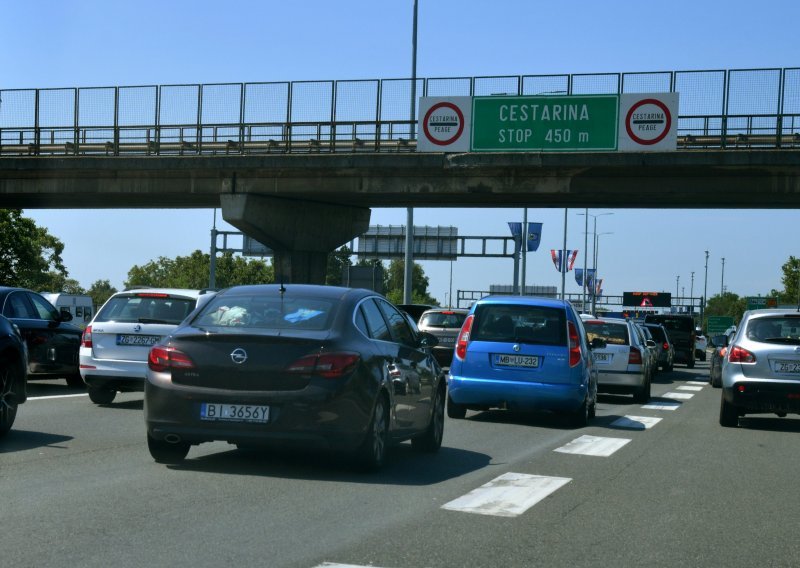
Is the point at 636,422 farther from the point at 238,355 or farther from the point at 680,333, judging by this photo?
the point at 680,333

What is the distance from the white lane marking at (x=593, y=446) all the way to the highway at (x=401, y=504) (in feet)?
0.12

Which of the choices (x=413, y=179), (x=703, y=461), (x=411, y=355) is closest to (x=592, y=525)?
(x=411, y=355)

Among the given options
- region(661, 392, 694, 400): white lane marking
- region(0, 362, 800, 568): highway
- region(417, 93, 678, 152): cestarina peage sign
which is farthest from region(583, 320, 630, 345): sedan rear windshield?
region(417, 93, 678, 152): cestarina peage sign

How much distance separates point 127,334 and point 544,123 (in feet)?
73.2

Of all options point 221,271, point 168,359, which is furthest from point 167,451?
point 221,271

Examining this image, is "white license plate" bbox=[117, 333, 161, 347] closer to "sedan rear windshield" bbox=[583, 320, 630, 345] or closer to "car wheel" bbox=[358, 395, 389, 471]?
"car wheel" bbox=[358, 395, 389, 471]

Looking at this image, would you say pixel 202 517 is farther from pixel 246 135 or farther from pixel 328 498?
pixel 246 135

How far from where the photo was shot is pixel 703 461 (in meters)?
12.0

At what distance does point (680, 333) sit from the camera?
4656 centimetres

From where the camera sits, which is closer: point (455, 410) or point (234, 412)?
point (234, 412)

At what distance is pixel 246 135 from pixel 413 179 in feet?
19.9

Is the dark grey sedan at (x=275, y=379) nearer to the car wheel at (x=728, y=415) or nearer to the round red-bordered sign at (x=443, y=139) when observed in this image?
the car wheel at (x=728, y=415)

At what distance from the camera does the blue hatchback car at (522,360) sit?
50.9 ft

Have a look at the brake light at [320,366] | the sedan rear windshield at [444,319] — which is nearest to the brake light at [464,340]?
the brake light at [320,366]
